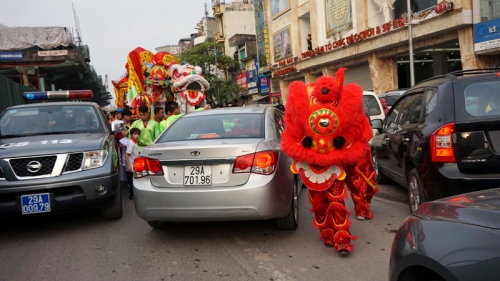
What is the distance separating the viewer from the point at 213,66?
158 ft

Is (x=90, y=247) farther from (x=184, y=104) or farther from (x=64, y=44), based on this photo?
(x=64, y=44)

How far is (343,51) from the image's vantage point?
25.2 meters

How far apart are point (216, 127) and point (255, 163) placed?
98cm

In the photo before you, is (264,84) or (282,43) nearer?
(282,43)

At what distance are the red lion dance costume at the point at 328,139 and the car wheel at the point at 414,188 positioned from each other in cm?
93

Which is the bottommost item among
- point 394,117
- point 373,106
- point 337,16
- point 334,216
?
point 334,216

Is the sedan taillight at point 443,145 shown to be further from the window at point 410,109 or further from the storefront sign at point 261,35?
the storefront sign at point 261,35

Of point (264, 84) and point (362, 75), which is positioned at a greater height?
point (264, 84)

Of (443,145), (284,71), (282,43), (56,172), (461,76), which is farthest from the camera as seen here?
(282,43)

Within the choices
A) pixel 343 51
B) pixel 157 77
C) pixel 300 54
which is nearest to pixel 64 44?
pixel 300 54

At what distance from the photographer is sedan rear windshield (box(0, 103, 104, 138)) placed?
611 centimetres

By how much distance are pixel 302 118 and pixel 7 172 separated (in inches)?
134

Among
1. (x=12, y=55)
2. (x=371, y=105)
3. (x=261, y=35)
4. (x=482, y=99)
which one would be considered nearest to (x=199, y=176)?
(x=482, y=99)

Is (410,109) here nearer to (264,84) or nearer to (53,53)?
(53,53)
